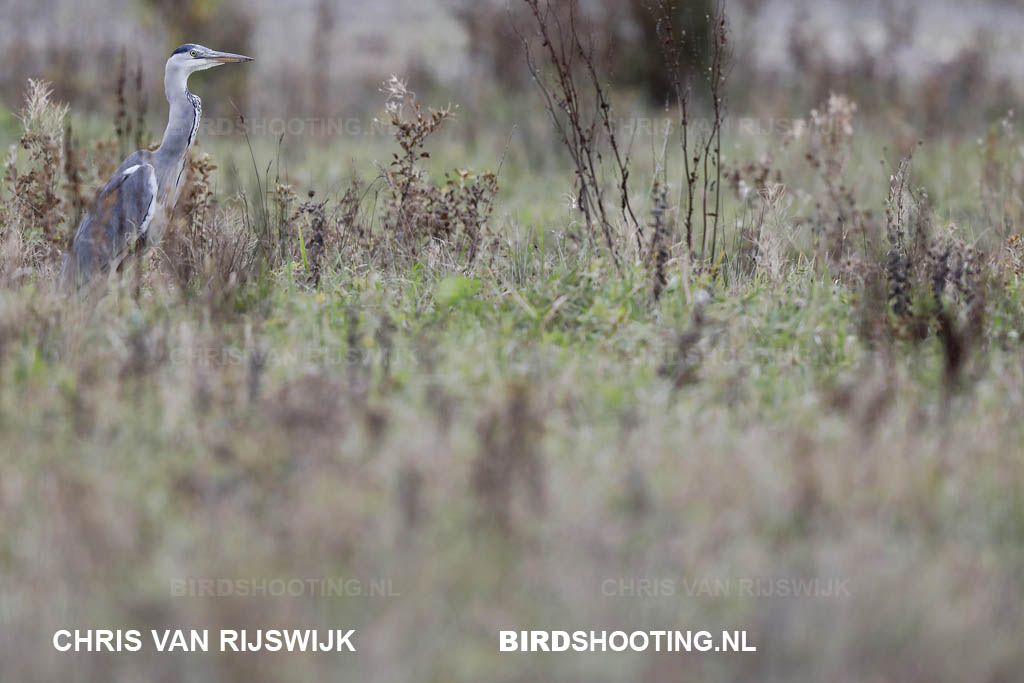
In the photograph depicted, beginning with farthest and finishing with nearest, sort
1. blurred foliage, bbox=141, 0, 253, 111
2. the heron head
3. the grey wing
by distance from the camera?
blurred foliage, bbox=141, 0, 253, 111, the heron head, the grey wing

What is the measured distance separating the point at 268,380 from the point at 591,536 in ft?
5.23

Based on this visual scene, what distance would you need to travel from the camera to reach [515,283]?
5.18 metres

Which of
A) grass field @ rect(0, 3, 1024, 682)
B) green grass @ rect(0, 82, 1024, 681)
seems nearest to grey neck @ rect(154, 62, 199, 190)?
grass field @ rect(0, 3, 1024, 682)

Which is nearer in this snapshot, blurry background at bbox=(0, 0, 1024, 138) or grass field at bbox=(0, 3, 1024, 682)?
grass field at bbox=(0, 3, 1024, 682)

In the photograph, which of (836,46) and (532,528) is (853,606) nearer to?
(532,528)

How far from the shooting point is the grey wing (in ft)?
17.2

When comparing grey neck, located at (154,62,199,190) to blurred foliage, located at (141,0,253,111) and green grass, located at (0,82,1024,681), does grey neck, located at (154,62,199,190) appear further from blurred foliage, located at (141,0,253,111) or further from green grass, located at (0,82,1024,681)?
blurred foliage, located at (141,0,253,111)

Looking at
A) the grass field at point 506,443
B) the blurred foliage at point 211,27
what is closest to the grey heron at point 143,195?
the grass field at point 506,443

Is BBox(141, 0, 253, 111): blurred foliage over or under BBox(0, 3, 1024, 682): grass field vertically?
over

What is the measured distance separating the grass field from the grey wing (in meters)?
0.18

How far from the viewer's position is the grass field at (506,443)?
8.45 ft

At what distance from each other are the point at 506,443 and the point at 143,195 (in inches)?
118

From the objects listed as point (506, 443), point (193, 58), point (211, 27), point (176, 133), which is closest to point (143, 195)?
point (176, 133)

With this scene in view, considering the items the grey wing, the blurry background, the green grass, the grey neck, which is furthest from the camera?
the blurry background
